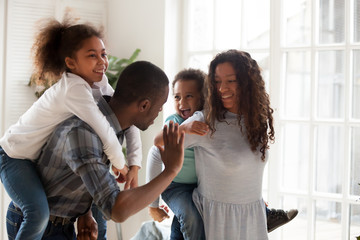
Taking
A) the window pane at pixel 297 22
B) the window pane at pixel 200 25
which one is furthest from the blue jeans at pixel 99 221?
the window pane at pixel 200 25

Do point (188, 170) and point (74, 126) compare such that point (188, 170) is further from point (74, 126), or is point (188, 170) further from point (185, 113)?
point (74, 126)

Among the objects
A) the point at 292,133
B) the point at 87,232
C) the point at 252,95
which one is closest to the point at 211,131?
the point at 252,95

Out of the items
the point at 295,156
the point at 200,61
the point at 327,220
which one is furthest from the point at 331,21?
the point at 327,220

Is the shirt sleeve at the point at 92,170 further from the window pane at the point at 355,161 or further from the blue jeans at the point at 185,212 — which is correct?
the window pane at the point at 355,161

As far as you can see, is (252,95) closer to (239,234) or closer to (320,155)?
(239,234)

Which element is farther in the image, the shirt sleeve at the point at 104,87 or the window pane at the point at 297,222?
the window pane at the point at 297,222

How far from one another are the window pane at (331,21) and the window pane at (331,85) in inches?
4.0

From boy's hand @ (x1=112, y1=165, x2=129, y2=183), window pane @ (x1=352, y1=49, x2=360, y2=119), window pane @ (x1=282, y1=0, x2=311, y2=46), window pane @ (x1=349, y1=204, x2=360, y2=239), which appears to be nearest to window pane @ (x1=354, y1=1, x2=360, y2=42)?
window pane @ (x1=352, y1=49, x2=360, y2=119)

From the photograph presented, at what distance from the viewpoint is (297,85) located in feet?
11.0

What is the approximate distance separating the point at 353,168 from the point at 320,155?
9.6 inches

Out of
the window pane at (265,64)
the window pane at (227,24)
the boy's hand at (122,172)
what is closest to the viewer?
the boy's hand at (122,172)

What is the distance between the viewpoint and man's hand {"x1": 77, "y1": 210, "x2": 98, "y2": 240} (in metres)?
1.68

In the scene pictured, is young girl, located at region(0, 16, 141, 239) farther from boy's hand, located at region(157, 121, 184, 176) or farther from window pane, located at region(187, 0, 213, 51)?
window pane, located at region(187, 0, 213, 51)

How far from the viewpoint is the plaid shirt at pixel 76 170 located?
1.35 meters
